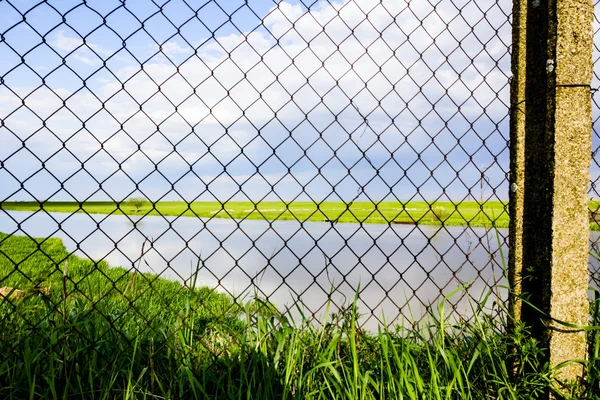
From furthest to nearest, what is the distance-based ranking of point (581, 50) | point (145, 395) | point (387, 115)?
1. point (387, 115)
2. point (581, 50)
3. point (145, 395)

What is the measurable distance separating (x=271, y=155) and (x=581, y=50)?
1.28 m

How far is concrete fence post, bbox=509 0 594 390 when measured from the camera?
1934mm

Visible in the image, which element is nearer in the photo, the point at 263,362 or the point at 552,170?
the point at 263,362

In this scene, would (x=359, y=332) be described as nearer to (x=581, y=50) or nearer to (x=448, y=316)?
(x=448, y=316)

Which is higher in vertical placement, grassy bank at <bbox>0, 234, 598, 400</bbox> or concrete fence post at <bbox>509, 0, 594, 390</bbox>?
concrete fence post at <bbox>509, 0, 594, 390</bbox>

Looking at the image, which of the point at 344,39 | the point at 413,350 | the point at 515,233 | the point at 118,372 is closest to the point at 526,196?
the point at 515,233

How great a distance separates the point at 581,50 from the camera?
6.55 feet

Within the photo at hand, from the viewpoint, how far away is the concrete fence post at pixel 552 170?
193 centimetres

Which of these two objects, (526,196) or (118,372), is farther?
(526,196)

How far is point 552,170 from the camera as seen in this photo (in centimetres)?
195

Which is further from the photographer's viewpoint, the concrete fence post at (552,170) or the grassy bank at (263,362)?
the concrete fence post at (552,170)

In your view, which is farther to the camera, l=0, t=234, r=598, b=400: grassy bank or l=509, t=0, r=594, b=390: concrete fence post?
l=509, t=0, r=594, b=390: concrete fence post

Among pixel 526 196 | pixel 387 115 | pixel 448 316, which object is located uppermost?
pixel 387 115

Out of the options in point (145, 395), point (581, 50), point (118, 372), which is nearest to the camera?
point (145, 395)
